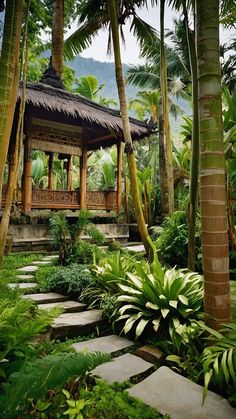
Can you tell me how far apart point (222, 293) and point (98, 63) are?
134 m

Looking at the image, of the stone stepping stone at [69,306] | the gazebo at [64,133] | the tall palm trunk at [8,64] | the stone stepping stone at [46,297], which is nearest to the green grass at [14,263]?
the stone stepping stone at [46,297]

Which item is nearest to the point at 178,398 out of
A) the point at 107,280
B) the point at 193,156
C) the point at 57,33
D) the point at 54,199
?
the point at 107,280

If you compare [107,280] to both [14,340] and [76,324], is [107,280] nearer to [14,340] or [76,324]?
[76,324]

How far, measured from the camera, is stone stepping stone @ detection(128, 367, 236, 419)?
5.77 feet

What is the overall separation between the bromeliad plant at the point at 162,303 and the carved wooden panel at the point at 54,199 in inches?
242

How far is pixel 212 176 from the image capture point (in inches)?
87.5

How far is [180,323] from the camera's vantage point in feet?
8.75

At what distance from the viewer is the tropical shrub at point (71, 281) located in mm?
3992

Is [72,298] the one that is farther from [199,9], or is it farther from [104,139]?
[104,139]

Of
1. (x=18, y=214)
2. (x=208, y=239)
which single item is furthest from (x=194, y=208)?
(x=18, y=214)

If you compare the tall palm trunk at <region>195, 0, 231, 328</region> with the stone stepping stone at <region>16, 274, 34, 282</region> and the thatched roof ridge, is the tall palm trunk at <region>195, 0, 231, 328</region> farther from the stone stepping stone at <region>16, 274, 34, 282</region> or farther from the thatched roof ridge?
the thatched roof ridge

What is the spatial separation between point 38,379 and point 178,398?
1.13 meters

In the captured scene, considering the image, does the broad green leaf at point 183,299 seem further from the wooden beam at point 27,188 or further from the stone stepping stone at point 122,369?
the wooden beam at point 27,188

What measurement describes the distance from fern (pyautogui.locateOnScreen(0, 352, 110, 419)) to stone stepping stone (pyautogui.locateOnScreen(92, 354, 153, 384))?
93 centimetres
